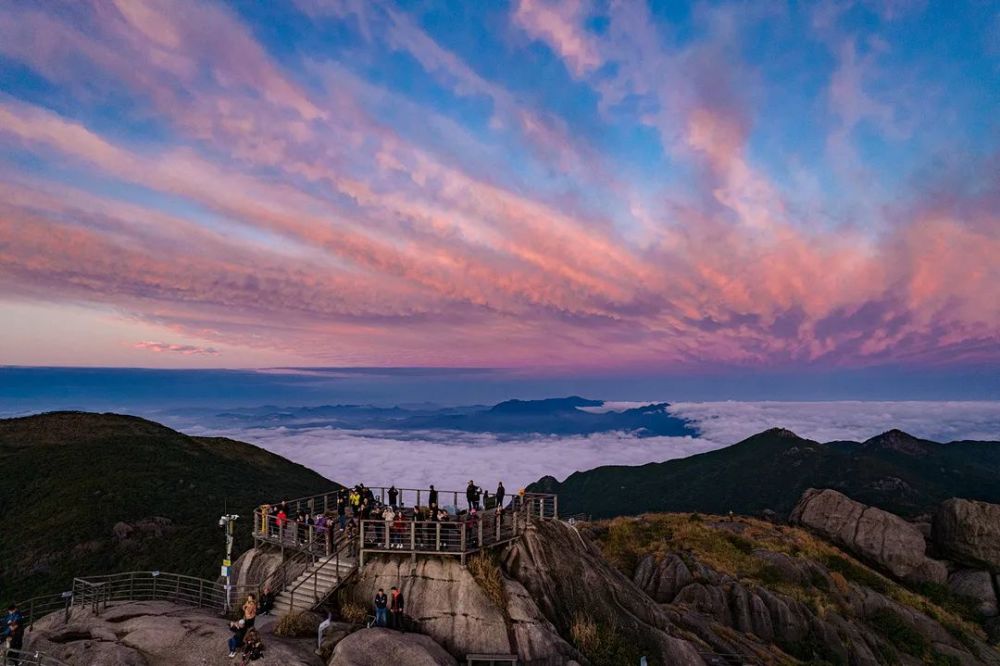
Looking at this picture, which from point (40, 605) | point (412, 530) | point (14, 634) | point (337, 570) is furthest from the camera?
point (40, 605)

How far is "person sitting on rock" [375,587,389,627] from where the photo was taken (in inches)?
884

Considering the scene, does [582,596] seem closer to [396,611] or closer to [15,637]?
[396,611]

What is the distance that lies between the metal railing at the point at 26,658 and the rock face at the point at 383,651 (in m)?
8.88

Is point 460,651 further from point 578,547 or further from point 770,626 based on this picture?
point 770,626

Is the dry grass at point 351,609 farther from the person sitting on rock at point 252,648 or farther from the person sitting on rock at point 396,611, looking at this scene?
the person sitting on rock at point 252,648

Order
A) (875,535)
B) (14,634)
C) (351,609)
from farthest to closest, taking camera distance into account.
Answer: (875,535) → (351,609) → (14,634)

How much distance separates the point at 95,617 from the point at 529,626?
17844mm

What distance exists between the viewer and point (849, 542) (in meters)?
50.6

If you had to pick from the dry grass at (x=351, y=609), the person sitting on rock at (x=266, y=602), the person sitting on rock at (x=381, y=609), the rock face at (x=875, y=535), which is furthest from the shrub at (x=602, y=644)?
the rock face at (x=875, y=535)

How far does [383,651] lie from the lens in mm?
20031

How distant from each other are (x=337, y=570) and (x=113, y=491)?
88.4m

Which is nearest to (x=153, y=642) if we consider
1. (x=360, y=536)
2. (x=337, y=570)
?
(x=337, y=570)

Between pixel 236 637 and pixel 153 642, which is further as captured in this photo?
pixel 153 642

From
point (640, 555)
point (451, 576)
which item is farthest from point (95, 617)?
point (640, 555)
